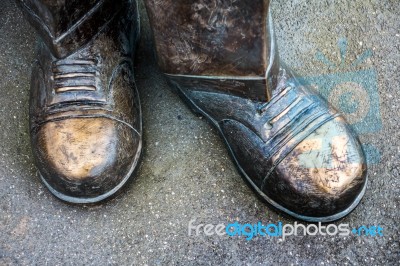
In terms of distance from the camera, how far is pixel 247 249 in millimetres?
1475

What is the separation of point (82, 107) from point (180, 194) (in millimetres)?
379

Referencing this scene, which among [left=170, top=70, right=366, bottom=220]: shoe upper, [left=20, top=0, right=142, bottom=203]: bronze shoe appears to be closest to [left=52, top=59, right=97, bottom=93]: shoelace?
[left=20, top=0, right=142, bottom=203]: bronze shoe

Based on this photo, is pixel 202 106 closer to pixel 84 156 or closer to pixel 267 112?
pixel 267 112

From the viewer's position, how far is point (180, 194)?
1.56 m

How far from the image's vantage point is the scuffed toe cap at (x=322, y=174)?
1.37 meters

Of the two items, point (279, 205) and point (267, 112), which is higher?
point (267, 112)

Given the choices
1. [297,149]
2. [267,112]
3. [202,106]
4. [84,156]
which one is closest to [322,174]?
[297,149]

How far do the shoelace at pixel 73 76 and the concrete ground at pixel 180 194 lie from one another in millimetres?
271

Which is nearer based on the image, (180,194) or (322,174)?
(322,174)

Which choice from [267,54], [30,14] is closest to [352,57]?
[267,54]

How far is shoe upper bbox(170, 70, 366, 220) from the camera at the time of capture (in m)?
1.38

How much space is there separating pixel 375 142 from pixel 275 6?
61 cm

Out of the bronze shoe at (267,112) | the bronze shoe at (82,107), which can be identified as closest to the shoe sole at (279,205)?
the bronze shoe at (267,112)

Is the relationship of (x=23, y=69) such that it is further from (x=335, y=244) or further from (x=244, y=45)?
(x=335, y=244)
